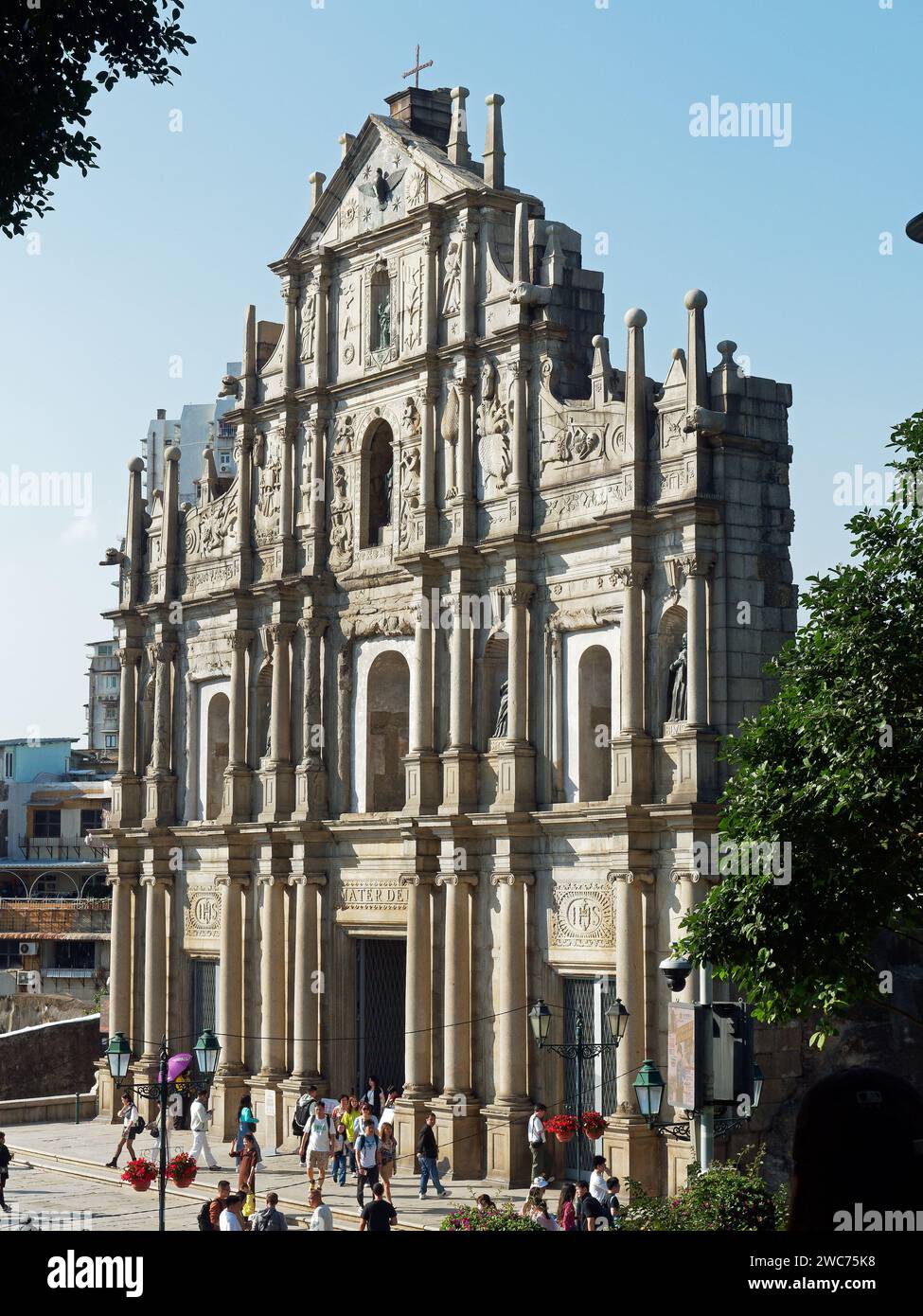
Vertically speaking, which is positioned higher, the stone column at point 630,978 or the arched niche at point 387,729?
the arched niche at point 387,729

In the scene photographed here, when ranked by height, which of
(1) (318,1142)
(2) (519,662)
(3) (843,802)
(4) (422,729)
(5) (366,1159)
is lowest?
(5) (366,1159)

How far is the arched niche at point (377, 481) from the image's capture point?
125 feet

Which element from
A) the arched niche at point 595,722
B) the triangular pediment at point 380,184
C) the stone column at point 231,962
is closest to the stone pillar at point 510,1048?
the arched niche at point 595,722

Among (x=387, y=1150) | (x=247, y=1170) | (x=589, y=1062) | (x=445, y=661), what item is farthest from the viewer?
(x=445, y=661)

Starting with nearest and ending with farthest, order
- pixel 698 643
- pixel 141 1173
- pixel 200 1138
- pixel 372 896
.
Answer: pixel 141 1173, pixel 698 643, pixel 200 1138, pixel 372 896

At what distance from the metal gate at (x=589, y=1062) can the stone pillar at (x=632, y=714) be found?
3.50 metres

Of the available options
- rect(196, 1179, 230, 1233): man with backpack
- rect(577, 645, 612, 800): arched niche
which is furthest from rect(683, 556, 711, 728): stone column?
rect(196, 1179, 230, 1233): man with backpack

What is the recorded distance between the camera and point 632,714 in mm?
30266

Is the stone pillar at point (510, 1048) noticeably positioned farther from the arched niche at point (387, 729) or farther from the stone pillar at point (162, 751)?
the stone pillar at point (162, 751)

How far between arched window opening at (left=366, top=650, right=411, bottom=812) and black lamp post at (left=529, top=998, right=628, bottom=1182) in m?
7.32

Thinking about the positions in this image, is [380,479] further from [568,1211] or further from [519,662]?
[568,1211]

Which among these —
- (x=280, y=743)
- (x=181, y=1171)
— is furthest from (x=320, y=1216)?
(x=280, y=743)

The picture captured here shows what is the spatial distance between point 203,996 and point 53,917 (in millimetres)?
35074
